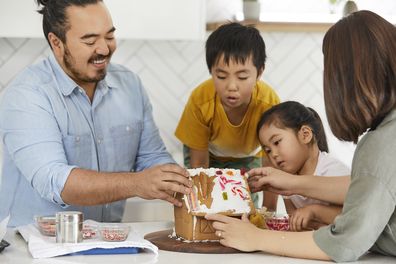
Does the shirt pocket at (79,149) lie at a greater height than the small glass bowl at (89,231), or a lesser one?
greater

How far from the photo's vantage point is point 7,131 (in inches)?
101

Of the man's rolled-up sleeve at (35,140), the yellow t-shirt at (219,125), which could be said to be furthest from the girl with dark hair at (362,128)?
the yellow t-shirt at (219,125)

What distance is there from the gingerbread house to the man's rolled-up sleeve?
42cm

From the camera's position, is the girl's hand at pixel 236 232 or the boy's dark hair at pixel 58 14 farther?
the boy's dark hair at pixel 58 14

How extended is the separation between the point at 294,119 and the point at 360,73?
3.19 ft

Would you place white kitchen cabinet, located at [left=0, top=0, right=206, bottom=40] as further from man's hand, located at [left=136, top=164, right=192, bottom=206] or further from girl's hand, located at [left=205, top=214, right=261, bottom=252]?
girl's hand, located at [left=205, top=214, right=261, bottom=252]

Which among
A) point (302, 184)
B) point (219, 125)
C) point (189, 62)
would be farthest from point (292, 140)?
point (189, 62)

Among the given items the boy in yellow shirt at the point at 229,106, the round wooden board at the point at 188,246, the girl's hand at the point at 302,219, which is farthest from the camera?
the boy in yellow shirt at the point at 229,106

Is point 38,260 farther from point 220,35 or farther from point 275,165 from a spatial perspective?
point 220,35

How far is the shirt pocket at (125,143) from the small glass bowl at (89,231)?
652mm

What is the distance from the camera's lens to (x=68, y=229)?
1.99 m

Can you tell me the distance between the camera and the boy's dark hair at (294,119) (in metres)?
2.80

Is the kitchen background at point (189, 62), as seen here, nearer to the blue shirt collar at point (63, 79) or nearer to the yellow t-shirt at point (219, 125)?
the yellow t-shirt at point (219, 125)

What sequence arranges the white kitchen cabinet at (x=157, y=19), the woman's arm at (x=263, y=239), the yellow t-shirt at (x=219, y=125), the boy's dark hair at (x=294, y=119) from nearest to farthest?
the woman's arm at (x=263, y=239) < the boy's dark hair at (x=294, y=119) < the yellow t-shirt at (x=219, y=125) < the white kitchen cabinet at (x=157, y=19)
